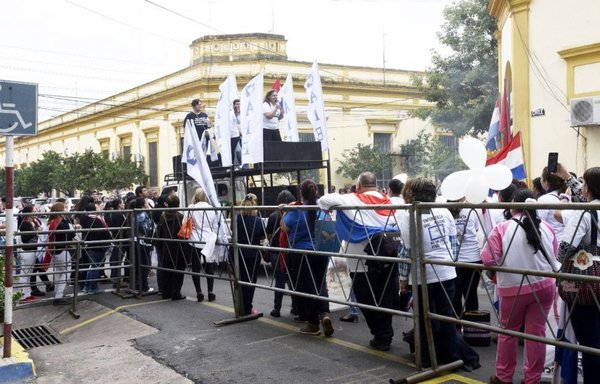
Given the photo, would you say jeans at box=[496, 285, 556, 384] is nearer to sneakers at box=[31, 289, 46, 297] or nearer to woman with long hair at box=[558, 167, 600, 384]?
woman with long hair at box=[558, 167, 600, 384]

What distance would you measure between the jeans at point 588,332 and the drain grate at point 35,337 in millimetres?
5979

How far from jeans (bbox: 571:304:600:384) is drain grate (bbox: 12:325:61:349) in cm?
598

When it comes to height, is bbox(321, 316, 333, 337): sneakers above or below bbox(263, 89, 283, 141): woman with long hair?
below

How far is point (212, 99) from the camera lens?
2944 centimetres

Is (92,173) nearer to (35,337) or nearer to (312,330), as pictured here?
(35,337)

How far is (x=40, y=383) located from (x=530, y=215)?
4.61 metres

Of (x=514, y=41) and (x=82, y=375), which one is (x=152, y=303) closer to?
(x=82, y=375)

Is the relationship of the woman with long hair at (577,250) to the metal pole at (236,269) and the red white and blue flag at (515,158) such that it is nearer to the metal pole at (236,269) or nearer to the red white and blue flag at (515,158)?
the red white and blue flag at (515,158)

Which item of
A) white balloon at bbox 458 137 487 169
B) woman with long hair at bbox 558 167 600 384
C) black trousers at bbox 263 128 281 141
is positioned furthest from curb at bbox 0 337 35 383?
black trousers at bbox 263 128 281 141

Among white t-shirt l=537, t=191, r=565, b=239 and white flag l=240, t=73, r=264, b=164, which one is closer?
white t-shirt l=537, t=191, r=565, b=239

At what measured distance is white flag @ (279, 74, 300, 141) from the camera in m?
13.1

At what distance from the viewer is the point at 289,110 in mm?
13266

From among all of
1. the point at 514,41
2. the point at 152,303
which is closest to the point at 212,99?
the point at 514,41

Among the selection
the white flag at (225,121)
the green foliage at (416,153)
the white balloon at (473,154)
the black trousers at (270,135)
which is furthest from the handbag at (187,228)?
the green foliage at (416,153)
